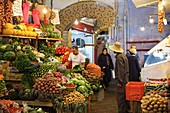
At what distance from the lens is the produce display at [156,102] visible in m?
3.31

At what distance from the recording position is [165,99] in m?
3.37

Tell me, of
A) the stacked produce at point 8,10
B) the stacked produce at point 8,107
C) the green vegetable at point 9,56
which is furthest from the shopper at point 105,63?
the stacked produce at point 8,107

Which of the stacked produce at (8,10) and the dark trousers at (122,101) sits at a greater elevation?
the stacked produce at (8,10)

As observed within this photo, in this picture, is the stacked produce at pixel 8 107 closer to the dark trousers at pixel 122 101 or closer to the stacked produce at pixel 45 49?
the dark trousers at pixel 122 101

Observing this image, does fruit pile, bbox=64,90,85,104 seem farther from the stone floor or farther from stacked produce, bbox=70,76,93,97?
the stone floor

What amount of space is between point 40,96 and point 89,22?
12.3 metres

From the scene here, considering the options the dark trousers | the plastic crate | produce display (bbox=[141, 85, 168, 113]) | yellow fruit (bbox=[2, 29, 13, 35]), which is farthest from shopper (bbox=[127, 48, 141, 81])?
produce display (bbox=[141, 85, 168, 113])

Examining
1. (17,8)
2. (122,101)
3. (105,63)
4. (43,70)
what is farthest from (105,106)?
(17,8)

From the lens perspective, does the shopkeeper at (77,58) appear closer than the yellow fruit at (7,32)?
No

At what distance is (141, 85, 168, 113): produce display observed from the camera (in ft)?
10.9

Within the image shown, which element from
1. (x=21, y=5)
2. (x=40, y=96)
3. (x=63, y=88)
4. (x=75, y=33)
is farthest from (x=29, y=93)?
(x=75, y=33)

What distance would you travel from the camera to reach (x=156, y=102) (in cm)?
340

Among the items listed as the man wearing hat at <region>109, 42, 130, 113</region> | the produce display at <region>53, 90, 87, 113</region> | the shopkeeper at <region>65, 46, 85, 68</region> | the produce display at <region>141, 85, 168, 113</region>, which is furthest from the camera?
the shopkeeper at <region>65, 46, 85, 68</region>

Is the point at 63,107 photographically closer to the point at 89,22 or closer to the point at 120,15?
the point at 120,15
